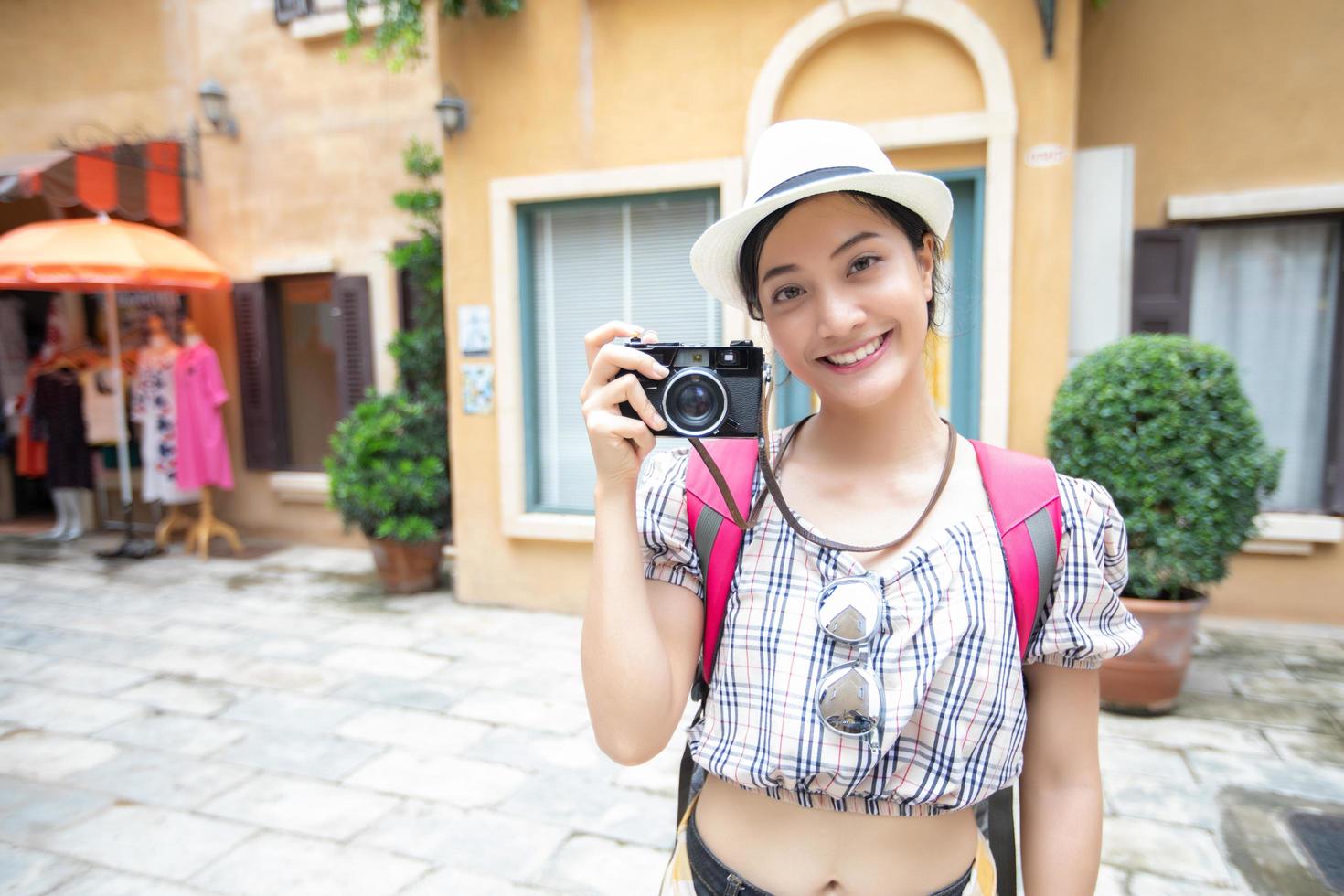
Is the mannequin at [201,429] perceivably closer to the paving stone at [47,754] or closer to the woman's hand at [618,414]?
the paving stone at [47,754]

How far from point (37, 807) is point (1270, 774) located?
15.9ft

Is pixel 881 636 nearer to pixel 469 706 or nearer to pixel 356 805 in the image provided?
pixel 356 805

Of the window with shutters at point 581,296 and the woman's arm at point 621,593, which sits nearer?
the woman's arm at point 621,593

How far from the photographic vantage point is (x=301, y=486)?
7.71 meters

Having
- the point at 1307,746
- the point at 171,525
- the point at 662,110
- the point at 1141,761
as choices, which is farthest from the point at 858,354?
the point at 171,525

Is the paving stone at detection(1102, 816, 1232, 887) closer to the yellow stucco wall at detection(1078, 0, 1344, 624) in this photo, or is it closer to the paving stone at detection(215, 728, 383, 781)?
the yellow stucco wall at detection(1078, 0, 1344, 624)

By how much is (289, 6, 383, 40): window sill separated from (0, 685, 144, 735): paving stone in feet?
18.4

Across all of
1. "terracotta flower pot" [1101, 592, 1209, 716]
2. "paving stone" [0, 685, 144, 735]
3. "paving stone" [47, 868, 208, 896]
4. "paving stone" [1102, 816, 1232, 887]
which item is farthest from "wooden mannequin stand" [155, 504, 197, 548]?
"paving stone" [1102, 816, 1232, 887]

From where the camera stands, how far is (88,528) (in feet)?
28.5

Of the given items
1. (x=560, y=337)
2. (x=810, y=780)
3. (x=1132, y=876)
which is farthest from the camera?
(x=560, y=337)

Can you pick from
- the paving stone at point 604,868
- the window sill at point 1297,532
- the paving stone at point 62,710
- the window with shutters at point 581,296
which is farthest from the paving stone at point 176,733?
the window sill at point 1297,532

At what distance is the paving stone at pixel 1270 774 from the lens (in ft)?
10.5

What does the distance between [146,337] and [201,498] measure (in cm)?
191

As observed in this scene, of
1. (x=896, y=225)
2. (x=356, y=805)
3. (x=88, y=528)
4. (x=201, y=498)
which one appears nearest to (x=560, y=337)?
(x=356, y=805)
